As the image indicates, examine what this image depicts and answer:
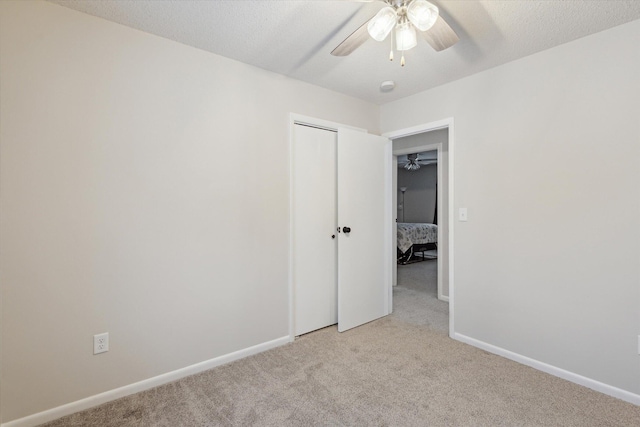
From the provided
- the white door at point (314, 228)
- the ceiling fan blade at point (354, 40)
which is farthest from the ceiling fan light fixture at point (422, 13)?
the white door at point (314, 228)

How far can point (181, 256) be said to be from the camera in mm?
2104

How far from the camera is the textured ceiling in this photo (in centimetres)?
168

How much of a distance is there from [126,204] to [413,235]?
17.6 feet

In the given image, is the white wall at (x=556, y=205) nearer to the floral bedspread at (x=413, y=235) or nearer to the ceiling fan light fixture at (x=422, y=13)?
the ceiling fan light fixture at (x=422, y=13)

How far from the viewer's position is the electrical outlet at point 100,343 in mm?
1804

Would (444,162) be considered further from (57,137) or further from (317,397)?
(57,137)

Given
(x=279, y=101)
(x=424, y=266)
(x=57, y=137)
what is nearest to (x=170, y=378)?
(x=57, y=137)

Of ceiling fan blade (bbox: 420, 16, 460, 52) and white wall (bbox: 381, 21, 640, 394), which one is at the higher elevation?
ceiling fan blade (bbox: 420, 16, 460, 52)

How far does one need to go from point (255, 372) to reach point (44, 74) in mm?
2329

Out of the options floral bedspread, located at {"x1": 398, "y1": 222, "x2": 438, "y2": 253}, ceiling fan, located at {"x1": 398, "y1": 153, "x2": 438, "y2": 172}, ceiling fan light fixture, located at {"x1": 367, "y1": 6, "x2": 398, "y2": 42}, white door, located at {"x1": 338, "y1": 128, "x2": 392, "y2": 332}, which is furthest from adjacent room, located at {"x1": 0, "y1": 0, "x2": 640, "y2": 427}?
ceiling fan, located at {"x1": 398, "y1": 153, "x2": 438, "y2": 172}

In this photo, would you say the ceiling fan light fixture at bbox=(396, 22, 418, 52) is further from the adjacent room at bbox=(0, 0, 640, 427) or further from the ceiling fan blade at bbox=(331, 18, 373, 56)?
the ceiling fan blade at bbox=(331, 18, 373, 56)

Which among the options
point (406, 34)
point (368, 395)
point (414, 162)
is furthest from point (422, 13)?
point (414, 162)

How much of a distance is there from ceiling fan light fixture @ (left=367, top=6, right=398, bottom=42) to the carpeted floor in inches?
Result: 83.0

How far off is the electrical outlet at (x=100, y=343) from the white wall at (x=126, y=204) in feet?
0.11
